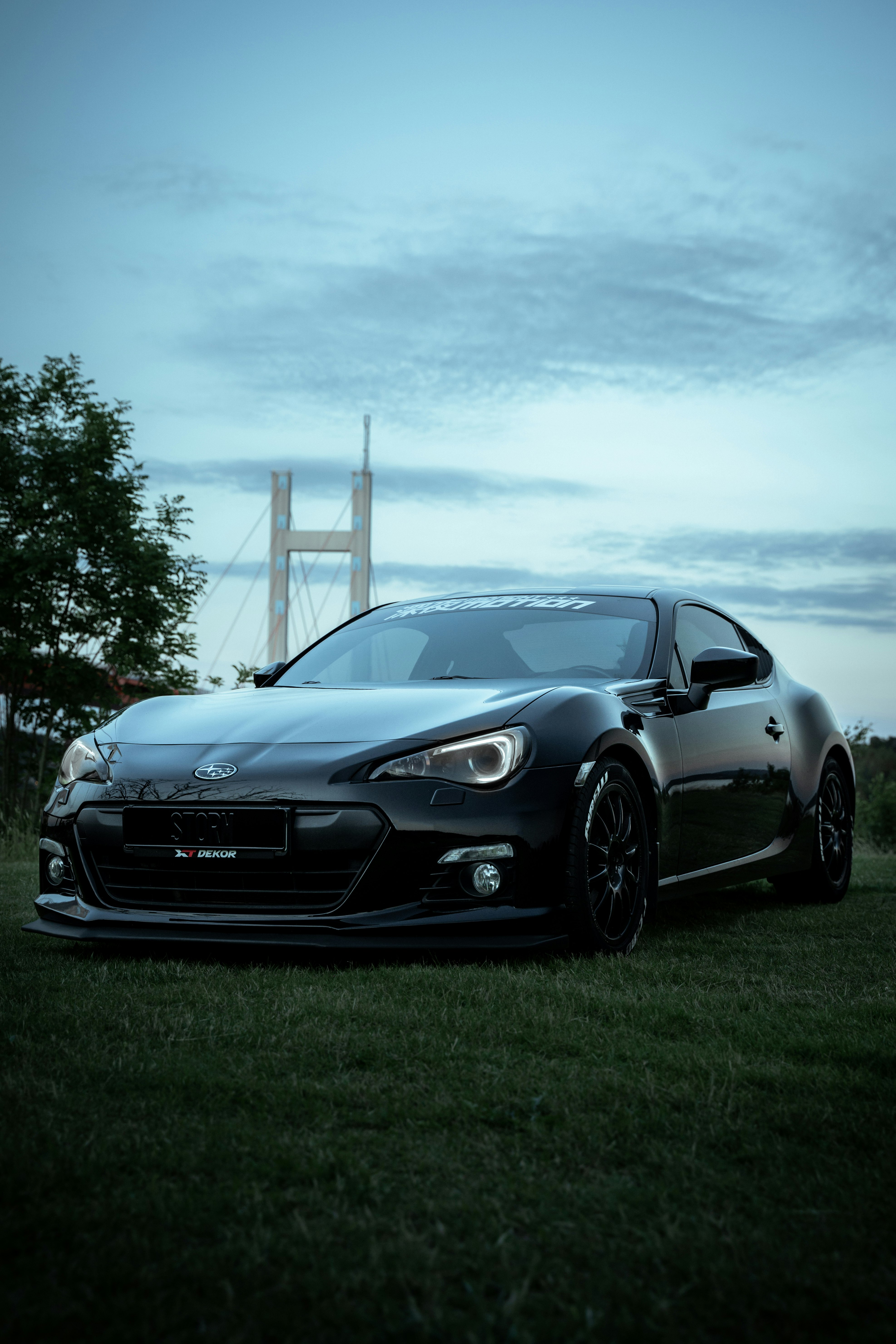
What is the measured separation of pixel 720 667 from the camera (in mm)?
4723

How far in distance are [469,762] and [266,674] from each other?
192 centimetres

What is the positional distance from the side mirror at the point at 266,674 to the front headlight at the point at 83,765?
43.0 inches

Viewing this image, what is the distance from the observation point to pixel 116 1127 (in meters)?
2.11

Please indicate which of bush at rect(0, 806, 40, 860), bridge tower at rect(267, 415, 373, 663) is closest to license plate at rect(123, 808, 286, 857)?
bush at rect(0, 806, 40, 860)

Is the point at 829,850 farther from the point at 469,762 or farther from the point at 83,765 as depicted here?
the point at 83,765

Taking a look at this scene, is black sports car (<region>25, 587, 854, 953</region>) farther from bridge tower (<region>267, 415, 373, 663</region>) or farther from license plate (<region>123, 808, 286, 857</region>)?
bridge tower (<region>267, 415, 373, 663</region>)

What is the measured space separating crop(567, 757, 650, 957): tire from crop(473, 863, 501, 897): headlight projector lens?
0.25 metres

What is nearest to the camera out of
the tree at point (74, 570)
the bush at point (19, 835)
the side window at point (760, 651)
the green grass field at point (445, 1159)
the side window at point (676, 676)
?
the green grass field at point (445, 1159)

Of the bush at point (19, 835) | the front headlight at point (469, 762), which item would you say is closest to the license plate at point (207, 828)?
the front headlight at point (469, 762)

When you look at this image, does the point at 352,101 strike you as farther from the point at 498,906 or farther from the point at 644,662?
the point at 498,906

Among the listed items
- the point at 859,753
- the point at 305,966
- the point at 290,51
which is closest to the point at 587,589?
the point at 305,966

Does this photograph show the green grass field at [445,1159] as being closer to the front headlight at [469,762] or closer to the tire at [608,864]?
the tire at [608,864]

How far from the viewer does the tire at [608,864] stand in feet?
12.4

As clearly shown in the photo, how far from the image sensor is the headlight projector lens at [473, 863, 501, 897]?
11.9 ft
